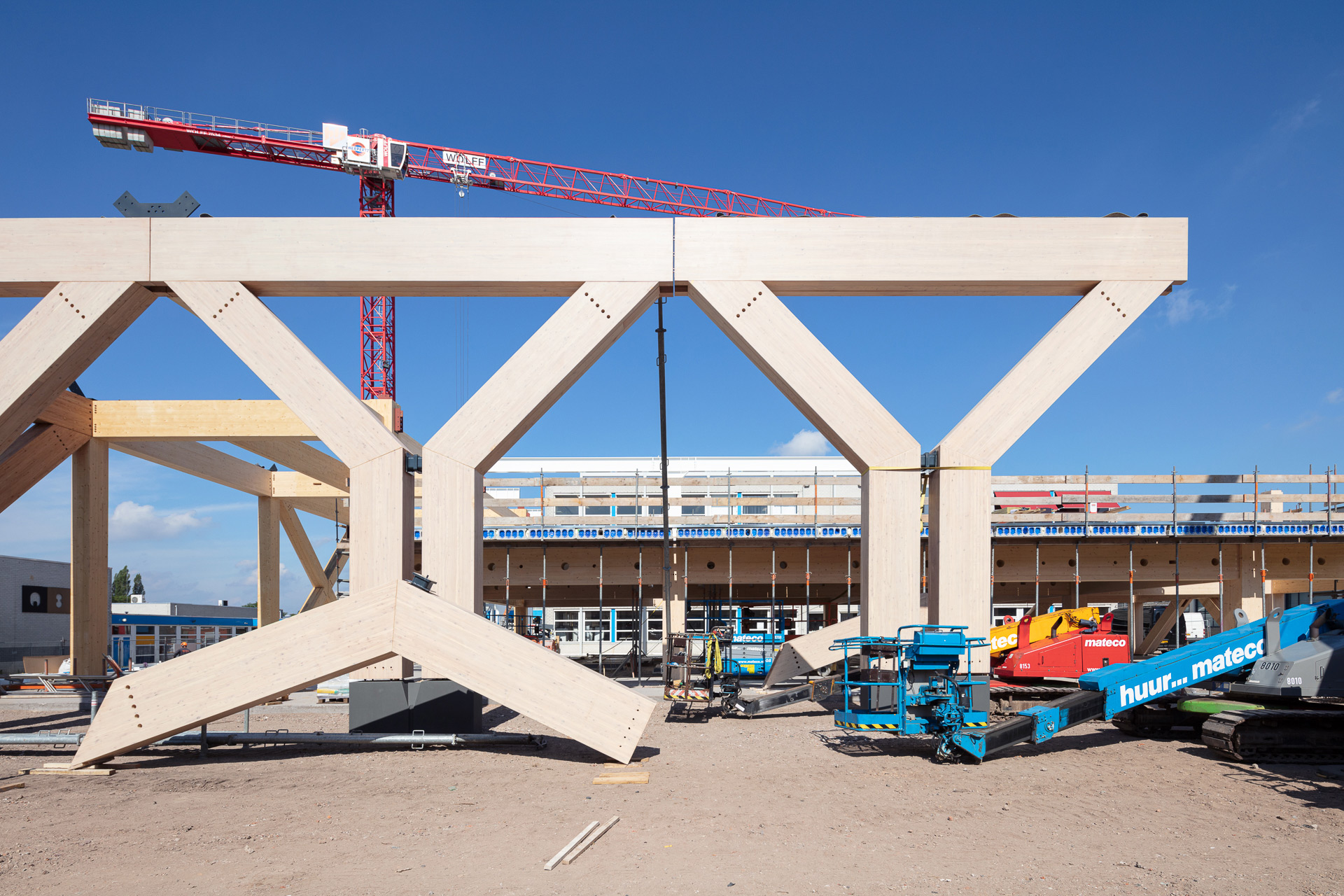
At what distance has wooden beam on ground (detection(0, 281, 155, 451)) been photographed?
32.8 ft

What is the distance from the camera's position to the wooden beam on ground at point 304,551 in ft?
74.6

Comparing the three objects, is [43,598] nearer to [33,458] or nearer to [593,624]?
[33,458]

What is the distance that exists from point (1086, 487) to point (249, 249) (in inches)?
618

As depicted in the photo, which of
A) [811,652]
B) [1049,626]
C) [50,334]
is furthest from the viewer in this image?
[1049,626]

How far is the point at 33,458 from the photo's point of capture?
48.7 feet

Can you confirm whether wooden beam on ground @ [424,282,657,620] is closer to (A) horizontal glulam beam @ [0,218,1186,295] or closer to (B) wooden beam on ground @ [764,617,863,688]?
(A) horizontal glulam beam @ [0,218,1186,295]

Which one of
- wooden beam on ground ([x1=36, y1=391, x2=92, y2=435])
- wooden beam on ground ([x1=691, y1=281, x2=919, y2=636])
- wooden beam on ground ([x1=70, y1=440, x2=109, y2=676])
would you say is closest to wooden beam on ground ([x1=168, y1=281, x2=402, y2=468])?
wooden beam on ground ([x1=691, y1=281, x2=919, y2=636])

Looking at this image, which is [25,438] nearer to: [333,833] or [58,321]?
[58,321]

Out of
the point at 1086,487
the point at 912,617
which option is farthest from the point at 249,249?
the point at 1086,487

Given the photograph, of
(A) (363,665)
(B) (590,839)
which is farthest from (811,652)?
(B) (590,839)

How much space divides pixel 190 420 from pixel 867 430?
43.1 ft

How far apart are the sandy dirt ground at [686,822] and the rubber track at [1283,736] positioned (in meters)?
0.22

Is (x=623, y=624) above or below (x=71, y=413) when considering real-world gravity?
below

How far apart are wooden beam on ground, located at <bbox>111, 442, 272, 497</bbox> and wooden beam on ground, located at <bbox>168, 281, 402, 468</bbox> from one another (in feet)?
28.9
